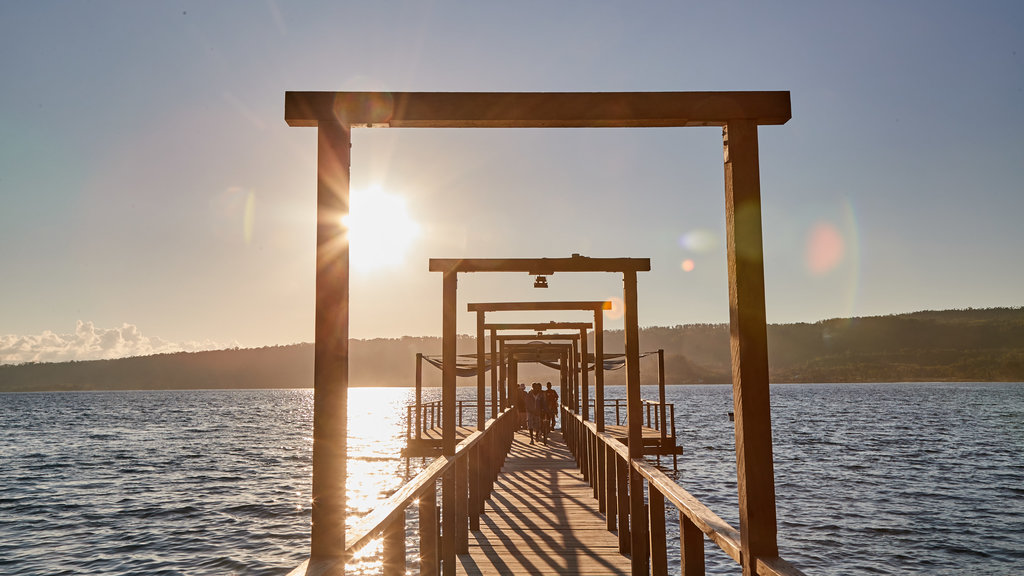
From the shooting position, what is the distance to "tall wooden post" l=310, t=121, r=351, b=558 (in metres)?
3.03

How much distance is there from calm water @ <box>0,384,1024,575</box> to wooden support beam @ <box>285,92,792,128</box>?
12941 millimetres

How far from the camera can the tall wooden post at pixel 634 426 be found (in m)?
6.03

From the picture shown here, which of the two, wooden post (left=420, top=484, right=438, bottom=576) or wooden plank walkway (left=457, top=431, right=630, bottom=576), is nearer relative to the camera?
wooden post (left=420, top=484, right=438, bottom=576)

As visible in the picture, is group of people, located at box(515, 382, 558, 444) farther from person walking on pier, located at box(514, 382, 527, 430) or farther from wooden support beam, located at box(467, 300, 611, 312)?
wooden support beam, located at box(467, 300, 611, 312)

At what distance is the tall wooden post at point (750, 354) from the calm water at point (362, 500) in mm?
12365

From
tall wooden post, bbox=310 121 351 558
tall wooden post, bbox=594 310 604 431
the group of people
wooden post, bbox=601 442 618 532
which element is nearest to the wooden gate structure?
tall wooden post, bbox=310 121 351 558

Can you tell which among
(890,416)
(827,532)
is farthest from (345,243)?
(890,416)

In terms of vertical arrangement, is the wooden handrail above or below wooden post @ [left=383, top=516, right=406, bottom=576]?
above

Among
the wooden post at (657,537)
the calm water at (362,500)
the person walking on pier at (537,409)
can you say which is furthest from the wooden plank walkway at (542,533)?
the person walking on pier at (537,409)

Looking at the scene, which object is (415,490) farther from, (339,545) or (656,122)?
(656,122)

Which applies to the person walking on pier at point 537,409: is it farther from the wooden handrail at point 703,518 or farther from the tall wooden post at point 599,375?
the wooden handrail at point 703,518

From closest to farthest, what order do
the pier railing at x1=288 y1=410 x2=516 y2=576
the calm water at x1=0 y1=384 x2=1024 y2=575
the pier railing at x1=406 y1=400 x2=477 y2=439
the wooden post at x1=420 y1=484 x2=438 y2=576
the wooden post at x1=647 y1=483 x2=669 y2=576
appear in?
the pier railing at x1=288 y1=410 x2=516 y2=576, the wooden post at x1=420 y1=484 x2=438 y2=576, the wooden post at x1=647 y1=483 x2=669 y2=576, the pier railing at x1=406 y1=400 x2=477 y2=439, the calm water at x1=0 y1=384 x2=1024 y2=575

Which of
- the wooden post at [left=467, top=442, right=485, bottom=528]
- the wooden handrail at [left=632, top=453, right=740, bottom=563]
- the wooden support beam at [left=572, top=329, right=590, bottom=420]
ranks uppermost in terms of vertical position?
the wooden support beam at [left=572, top=329, right=590, bottom=420]

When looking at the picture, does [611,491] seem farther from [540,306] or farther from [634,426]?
[540,306]
